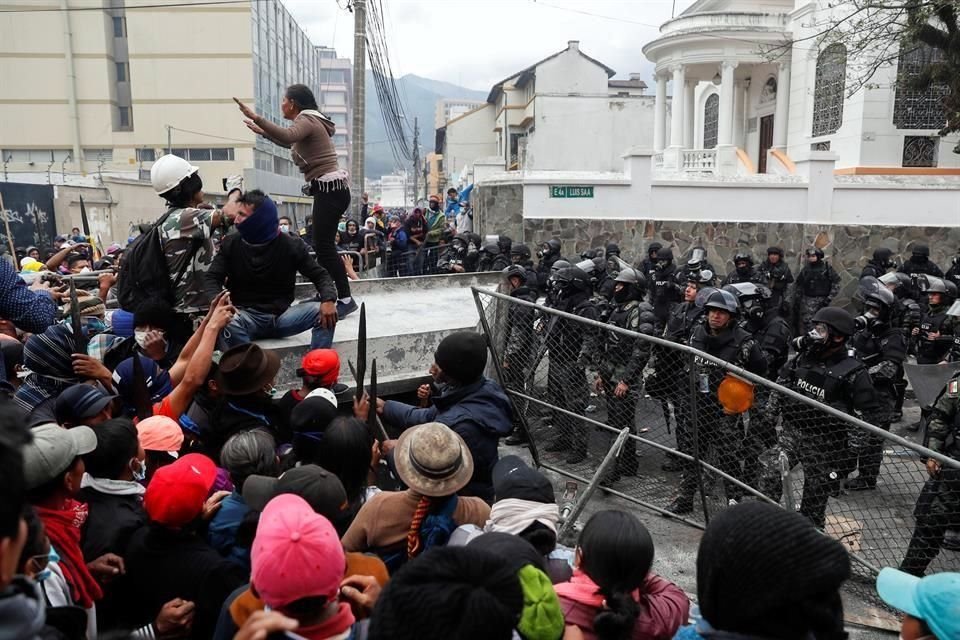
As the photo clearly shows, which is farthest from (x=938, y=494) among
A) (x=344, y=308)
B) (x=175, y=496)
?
(x=344, y=308)

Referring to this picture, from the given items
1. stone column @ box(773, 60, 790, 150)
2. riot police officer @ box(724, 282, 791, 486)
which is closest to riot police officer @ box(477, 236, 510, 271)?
riot police officer @ box(724, 282, 791, 486)

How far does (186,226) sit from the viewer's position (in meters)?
4.09

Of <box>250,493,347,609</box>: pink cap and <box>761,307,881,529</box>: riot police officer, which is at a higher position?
<box>250,493,347,609</box>: pink cap

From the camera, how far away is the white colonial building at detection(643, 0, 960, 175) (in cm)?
1778

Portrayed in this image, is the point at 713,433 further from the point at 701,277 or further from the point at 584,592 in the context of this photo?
the point at 701,277

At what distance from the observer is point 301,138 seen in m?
4.62

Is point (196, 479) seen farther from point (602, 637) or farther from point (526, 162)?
point (526, 162)

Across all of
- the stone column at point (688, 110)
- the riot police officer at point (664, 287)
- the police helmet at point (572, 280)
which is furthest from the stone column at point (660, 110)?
the police helmet at point (572, 280)

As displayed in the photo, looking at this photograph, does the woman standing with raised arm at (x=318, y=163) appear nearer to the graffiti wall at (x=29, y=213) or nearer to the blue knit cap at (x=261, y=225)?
the blue knit cap at (x=261, y=225)

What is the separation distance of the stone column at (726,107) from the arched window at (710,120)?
506cm

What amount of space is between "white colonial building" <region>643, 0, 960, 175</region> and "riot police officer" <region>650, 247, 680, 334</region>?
27.7 ft

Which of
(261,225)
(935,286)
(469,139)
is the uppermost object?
(469,139)

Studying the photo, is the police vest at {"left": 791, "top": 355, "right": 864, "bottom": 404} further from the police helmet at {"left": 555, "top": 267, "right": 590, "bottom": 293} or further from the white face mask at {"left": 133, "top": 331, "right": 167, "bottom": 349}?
the white face mask at {"left": 133, "top": 331, "right": 167, "bottom": 349}

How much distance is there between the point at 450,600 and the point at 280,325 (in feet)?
11.5
